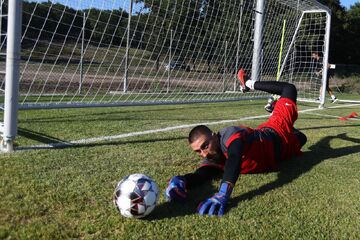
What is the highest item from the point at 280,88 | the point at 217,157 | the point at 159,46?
the point at 159,46

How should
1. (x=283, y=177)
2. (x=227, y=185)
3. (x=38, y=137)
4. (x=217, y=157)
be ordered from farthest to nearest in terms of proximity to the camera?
(x=38, y=137) < (x=283, y=177) < (x=217, y=157) < (x=227, y=185)

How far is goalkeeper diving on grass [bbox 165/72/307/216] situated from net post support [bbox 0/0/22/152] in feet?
6.09


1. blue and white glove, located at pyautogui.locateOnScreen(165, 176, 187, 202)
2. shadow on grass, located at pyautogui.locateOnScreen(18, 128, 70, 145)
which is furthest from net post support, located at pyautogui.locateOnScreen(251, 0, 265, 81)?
blue and white glove, located at pyautogui.locateOnScreen(165, 176, 187, 202)

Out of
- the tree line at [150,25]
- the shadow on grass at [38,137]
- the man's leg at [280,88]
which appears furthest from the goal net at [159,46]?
the man's leg at [280,88]

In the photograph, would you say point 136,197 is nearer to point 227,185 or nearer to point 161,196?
point 161,196

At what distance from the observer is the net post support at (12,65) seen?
3979 millimetres

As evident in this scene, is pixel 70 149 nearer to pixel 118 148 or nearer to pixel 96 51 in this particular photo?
pixel 118 148

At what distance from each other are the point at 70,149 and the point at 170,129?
205 cm

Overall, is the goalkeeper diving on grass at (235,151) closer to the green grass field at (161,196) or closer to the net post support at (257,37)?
the green grass field at (161,196)

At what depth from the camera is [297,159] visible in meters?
4.73

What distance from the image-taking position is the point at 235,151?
130 inches

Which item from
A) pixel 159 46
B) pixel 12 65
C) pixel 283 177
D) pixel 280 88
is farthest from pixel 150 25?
pixel 283 177

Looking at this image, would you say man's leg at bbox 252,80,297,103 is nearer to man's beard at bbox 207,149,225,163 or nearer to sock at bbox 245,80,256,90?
sock at bbox 245,80,256,90

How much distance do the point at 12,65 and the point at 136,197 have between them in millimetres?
2107
